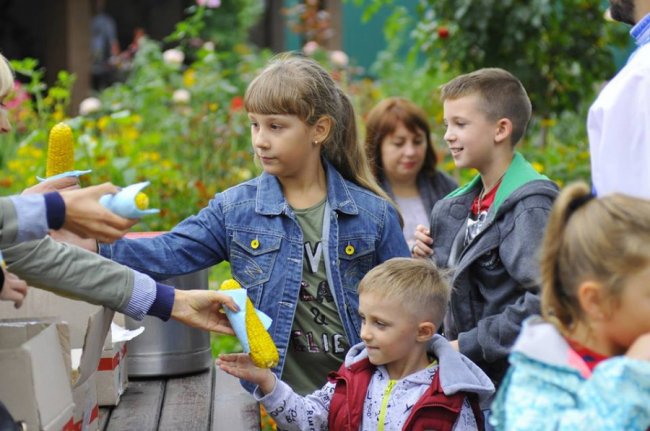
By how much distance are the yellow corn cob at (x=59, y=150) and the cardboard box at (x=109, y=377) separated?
0.64 metres

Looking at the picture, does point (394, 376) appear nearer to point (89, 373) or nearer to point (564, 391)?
point (89, 373)

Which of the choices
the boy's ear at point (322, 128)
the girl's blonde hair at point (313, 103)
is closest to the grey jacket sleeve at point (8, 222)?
the girl's blonde hair at point (313, 103)

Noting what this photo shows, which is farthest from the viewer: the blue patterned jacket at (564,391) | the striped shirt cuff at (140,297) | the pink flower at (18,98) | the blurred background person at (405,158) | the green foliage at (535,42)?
the pink flower at (18,98)

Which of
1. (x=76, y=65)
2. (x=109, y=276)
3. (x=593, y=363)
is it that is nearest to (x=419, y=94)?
(x=76, y=65)

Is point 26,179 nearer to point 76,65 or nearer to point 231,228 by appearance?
point 231,228

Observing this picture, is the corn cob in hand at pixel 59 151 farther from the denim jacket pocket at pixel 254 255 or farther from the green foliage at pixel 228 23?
Answer: the green foliage at pixel 228 23

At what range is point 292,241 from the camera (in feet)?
10.6

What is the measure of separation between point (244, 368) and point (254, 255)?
488mm

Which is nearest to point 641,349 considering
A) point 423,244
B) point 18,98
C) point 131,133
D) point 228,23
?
point 423,244

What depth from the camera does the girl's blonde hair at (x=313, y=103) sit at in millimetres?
3281

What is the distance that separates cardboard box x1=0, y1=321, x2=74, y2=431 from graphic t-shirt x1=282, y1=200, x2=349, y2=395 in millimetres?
821

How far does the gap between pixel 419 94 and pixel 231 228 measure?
5877 millimetres

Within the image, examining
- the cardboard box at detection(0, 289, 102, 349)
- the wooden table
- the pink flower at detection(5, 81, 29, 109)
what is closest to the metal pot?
the wooden table

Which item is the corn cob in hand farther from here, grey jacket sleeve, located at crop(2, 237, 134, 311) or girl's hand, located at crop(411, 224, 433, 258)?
girl's hand, located at crop(411, 224, 433, 258)
